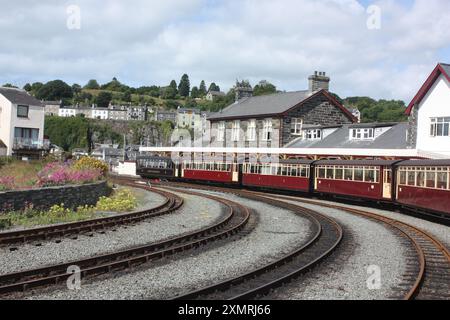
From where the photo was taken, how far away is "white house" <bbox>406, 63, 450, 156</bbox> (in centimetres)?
2775

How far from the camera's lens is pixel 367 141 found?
35.5 m

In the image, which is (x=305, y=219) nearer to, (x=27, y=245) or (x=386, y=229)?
(x=386, y=229)

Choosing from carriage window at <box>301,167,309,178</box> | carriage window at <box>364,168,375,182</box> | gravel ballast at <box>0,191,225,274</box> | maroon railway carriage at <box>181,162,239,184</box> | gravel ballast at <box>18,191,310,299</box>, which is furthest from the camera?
maroon railway carriage at <box>181,162,239,184</box>

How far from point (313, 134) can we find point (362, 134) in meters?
6.90

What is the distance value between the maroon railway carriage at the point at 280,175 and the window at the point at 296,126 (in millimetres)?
9987

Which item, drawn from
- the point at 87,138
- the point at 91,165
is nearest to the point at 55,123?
the point at 87,138

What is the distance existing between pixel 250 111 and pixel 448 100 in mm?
22849

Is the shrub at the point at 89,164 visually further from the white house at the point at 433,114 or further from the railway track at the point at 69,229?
the white house at the point at 433,114

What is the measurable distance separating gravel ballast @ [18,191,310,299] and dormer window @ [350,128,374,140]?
71.3 feet

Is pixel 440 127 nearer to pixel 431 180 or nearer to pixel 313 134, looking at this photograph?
pixel 431 180

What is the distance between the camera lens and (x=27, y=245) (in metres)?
11.9

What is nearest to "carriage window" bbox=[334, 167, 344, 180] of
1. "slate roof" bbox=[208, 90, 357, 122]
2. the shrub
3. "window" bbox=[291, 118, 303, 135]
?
the shrub

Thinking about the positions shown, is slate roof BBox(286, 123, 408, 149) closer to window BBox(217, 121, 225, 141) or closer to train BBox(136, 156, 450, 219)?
train BBox(136, 156, 450, 219)

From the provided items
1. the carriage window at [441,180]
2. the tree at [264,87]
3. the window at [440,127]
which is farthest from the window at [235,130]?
the tree at [264,87]
